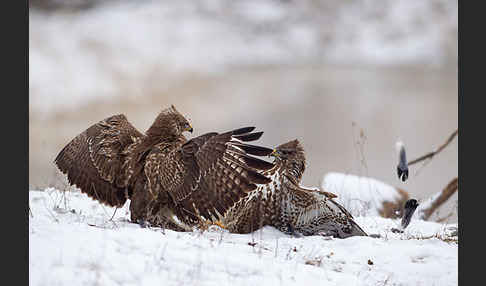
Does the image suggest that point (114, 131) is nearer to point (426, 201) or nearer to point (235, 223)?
point (235, 223)

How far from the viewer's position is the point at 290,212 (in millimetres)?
5902

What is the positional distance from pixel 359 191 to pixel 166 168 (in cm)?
509

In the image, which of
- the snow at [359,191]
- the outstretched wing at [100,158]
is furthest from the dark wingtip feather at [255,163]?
the snow at [359,191]

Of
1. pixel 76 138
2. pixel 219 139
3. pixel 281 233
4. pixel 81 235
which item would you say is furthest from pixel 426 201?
pixel 81 235

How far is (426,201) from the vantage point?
31.1 feet

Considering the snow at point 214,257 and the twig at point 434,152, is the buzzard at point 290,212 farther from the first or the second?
the twig at point 434,152

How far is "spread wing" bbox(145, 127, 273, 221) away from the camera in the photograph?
5.05 m

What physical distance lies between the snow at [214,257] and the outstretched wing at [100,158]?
34 centimetres

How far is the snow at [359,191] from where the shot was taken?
8.88m

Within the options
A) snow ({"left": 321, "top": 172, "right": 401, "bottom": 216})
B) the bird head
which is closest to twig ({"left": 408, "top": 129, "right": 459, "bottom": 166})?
snow ({"left": 321, "top": 172, "right": 401, "bottom": 216})

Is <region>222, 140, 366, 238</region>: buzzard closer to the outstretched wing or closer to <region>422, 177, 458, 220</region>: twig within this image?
the outstretched wing

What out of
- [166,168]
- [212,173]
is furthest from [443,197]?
[166,168]

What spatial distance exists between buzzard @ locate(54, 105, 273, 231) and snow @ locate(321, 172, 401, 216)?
3.94m

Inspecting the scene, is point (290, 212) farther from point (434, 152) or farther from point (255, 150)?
point (434, 152)
